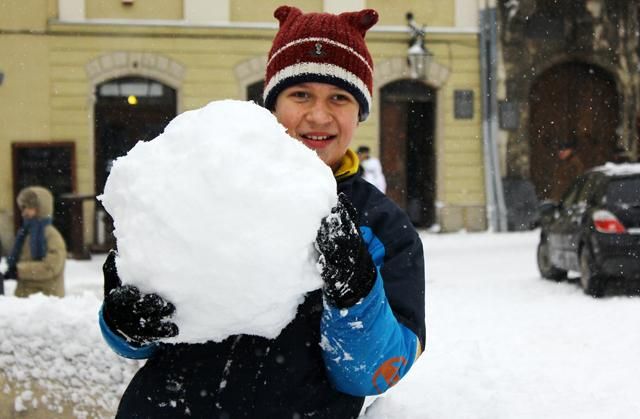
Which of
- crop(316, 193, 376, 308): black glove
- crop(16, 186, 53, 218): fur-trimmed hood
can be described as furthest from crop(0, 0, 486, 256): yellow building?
crop(316, 193, 376, 308): black glove

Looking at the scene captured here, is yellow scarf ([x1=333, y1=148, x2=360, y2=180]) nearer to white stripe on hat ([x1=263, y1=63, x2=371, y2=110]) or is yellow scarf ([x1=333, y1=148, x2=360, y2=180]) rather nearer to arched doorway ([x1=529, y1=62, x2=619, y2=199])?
white stripe on hat ([x1=263, y1=63, x2=371, y2=110])

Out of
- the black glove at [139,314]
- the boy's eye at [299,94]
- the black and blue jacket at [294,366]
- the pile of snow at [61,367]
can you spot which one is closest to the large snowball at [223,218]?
the black glove at [139,314]

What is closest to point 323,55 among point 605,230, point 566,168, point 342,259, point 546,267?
point 342,259

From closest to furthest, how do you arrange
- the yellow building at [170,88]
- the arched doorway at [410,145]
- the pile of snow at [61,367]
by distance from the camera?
1. the pile of snow at [61,367]
2. the yellow building at [170,88]
3. the arched doorway at [410,145]

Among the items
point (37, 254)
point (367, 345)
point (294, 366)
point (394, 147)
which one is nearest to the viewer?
point (367, 345)

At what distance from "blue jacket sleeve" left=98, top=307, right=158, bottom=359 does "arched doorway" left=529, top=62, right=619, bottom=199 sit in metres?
15.7

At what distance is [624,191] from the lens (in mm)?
8312

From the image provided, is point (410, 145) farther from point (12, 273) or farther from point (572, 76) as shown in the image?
point (12, 273)

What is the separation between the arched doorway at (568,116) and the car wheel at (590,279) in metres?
8.66

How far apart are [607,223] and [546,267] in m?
1.93

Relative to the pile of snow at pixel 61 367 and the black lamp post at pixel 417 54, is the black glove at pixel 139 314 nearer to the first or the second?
the pile of snow at pixel 61 367

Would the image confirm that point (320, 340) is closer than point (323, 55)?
Yes

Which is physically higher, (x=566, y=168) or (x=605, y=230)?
(x=566, y=168)

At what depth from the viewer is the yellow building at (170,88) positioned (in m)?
14.6
